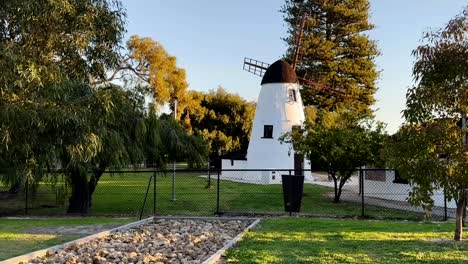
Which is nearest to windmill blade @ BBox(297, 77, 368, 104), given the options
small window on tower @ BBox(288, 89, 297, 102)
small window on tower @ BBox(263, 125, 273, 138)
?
small window on tower @ BBox(288, 89, 297, 102)

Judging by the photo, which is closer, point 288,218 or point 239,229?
point 239,229

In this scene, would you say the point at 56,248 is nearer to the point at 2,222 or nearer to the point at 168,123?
the point at 2,222

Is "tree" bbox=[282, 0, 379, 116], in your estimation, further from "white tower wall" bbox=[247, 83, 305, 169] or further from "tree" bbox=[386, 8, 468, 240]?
"tree" bbox=[386, 8, 468, 240]

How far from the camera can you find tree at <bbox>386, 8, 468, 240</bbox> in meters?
8.58

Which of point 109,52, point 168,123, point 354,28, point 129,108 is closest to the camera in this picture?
point 109,52

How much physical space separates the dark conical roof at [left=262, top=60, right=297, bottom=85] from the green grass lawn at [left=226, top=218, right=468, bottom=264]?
81.2 ft

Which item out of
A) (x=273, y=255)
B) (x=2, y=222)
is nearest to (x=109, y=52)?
(x=273, y=255)

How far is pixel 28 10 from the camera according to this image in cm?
665

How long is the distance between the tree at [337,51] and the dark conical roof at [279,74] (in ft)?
40.5

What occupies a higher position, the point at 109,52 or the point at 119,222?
the point at 109,52

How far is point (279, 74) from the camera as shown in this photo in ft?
119

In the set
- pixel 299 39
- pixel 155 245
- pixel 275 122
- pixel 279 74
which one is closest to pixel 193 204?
pixel 155 245

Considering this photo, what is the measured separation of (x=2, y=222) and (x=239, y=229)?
20.3ft

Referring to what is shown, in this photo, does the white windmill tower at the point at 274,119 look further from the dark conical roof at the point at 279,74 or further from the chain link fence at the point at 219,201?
the chain link fence at the point at 219,201
